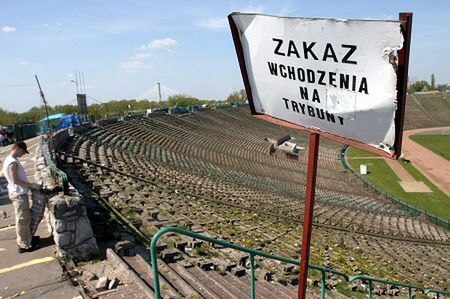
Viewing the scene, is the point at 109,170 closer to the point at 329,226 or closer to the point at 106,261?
the point at 106,261

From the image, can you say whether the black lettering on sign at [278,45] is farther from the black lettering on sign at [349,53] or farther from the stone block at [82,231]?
the stone block at [82,231]

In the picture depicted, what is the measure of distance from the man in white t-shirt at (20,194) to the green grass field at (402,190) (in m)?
29.0

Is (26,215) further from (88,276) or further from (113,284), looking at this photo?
(113,284)

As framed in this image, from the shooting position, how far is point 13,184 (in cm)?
653

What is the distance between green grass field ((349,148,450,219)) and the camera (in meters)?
30.1

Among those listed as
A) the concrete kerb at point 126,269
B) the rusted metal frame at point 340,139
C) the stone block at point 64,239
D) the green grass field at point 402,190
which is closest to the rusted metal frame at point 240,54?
the rusted metal frame at point 340,139

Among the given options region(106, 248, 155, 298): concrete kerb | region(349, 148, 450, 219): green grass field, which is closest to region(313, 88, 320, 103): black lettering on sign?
region(106, 248, 155, 298): concrete kerb

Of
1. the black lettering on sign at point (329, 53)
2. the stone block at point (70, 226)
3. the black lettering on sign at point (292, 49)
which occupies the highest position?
the black lettering on sign at point (292, 49)

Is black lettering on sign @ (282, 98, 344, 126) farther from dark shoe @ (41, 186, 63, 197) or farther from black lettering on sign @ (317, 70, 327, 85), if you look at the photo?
dark shoe @ (41, 186, 63, 197)

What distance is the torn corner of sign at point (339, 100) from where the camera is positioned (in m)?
2.45

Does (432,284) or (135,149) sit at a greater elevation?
(135,149)

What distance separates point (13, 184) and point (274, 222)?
1080cm

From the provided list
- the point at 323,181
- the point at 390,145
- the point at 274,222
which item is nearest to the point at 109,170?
the point at 274,222

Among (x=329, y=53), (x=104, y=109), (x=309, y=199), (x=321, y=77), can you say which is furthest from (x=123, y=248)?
(x=104, y=109)
